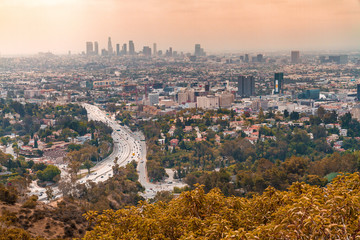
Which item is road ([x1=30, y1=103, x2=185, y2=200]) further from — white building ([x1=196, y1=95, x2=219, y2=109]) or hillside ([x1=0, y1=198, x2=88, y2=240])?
white building ([x1=196, y1=95, x2=219, y2=109])

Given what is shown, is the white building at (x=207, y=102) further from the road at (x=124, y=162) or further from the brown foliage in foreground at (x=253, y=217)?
the brown foliage in foreground at (x=253, y=217)

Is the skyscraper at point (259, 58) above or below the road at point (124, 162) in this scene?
above

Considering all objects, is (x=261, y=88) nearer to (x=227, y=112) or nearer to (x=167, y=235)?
(x=227, y=112)

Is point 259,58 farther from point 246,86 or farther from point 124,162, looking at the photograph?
point 124,162

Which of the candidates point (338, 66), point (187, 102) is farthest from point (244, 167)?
point (338, 66)

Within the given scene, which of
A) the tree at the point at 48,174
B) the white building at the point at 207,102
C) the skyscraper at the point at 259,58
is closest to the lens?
the tree at the point at 48,174

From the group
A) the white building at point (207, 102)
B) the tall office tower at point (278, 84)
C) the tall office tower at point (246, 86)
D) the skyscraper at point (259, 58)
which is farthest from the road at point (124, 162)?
the skyscraper at point (259, 58)

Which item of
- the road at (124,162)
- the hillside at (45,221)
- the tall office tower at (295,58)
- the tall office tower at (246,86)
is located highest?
the tall office tower at (295,58)

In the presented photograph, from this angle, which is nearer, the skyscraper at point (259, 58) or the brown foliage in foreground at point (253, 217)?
the brown foliage in foreground at point (253, 217)
